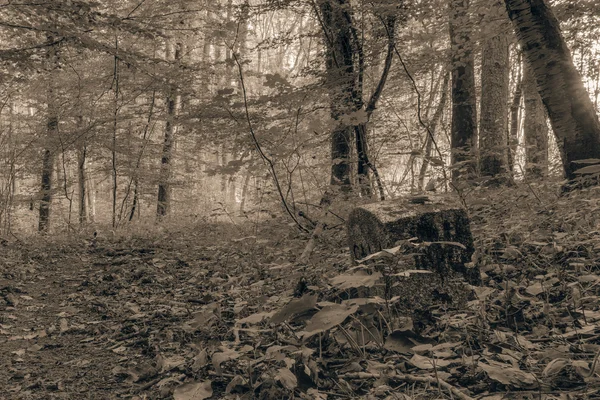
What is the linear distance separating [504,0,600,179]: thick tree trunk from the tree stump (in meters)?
2.50

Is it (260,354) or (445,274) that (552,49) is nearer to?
(445,274)

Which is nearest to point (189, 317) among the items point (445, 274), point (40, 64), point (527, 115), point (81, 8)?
point (445, 274)

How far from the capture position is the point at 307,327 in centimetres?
197

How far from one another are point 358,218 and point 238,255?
3.17 meters

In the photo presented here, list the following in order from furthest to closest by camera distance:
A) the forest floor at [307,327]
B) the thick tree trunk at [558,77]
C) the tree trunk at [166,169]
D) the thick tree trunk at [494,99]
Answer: the tree trunk at [166,169] → the thick tree trunk at [494,99] → the thick tree trunk at [558,77] → the forest floor at [307,327]

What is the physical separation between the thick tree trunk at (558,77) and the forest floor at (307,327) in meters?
0.61

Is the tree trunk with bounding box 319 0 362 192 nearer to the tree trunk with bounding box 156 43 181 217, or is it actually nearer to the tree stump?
the tree stump

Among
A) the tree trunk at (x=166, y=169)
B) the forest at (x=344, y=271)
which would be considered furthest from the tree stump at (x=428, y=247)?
the tree trunk at (x=166, y=169)

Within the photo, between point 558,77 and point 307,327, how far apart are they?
4228 millimetres

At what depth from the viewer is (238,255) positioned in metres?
6.10

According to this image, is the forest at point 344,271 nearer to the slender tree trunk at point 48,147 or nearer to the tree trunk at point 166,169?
the slender tree trunk at point 48,147

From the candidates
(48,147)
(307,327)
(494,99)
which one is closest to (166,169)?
(48,147)

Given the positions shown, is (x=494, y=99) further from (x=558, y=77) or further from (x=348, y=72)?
(x=558, y=77)

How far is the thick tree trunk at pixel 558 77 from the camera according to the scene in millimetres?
4574
